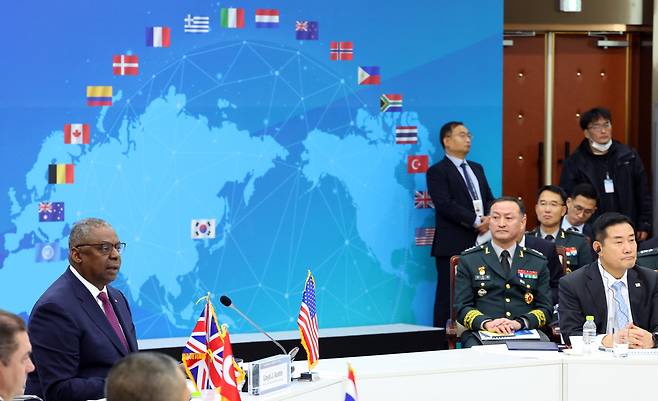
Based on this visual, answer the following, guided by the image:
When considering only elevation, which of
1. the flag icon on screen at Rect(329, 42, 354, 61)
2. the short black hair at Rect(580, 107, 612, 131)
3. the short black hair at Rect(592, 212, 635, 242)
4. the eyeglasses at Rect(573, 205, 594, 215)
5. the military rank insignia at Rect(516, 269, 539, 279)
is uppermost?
the flag icon on screen at Rect(329, 42, 354, 61)

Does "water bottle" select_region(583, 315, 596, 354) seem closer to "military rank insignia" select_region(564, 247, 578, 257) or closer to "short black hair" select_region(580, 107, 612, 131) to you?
"military rank insignia" select_region(564, 247, 578, 257)

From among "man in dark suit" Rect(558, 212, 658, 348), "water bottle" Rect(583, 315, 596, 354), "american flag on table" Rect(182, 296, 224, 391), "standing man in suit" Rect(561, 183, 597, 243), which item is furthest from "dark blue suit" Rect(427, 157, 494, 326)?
"american flag on table" Rect(182, 296, 224, 391)

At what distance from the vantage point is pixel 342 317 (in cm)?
844

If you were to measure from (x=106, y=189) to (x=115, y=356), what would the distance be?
3.26m

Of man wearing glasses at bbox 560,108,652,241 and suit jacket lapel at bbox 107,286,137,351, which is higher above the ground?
man wearing glasses at bbox 560,108,652,241

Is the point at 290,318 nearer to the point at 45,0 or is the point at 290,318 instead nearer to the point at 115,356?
the point at 45,0

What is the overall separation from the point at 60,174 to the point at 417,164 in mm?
2552

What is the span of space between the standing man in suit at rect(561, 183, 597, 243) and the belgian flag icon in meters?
3.30

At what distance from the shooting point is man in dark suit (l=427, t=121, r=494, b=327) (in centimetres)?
838

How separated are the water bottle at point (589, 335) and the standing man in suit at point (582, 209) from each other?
2770 millimetres

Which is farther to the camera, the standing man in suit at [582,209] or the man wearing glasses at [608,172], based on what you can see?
the man wearing glasses at [608,172]

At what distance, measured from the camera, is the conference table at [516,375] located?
4.80 meters

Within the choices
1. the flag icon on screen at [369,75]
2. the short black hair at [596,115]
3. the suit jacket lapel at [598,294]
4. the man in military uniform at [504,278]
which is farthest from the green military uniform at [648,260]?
the flag icon on screen at [369,75]

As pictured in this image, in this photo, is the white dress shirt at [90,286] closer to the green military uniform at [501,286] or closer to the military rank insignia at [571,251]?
the green military uniform at [501,286]
